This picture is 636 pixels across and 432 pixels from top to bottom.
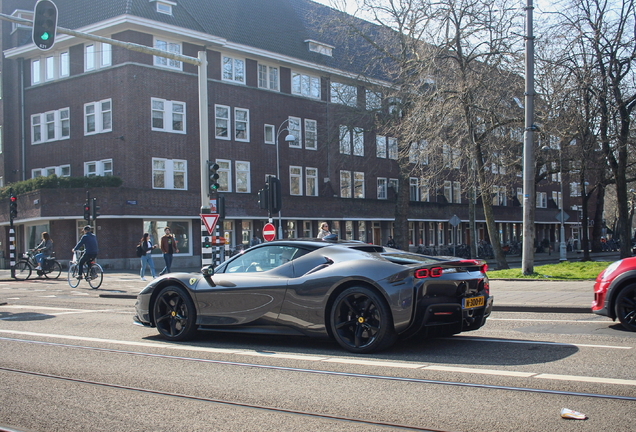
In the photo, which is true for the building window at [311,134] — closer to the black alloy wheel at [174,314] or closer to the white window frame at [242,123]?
the white window frame at [242,123]

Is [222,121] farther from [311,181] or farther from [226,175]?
[311,181]

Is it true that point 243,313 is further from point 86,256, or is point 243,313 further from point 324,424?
point 86,256

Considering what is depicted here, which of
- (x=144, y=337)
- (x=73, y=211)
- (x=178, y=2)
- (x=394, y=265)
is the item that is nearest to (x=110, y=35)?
(x=178, y=2)

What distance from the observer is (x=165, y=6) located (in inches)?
1484

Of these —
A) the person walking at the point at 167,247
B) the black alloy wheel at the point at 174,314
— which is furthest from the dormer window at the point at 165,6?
the black alloy wheel at the point at 174,314

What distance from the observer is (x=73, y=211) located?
3372cm

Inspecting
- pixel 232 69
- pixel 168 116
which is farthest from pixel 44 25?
pixel 232 69

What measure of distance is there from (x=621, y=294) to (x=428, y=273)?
3458mm

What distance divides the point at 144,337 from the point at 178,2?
115 feet

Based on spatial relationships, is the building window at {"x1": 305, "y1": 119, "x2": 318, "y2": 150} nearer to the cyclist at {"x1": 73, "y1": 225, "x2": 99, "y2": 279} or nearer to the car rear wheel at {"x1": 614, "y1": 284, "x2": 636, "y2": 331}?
the cyclist at {"x1": 73, "y1": 225, "x2": 99, "y2": 279}

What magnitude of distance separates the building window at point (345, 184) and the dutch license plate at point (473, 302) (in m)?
41.4

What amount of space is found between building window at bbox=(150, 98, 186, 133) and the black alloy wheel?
2989 cm

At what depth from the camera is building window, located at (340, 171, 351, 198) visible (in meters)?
48.3

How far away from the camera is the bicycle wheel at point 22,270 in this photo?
82.4ft
